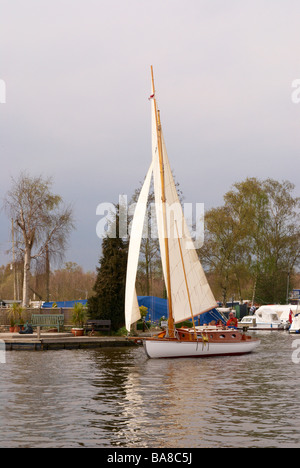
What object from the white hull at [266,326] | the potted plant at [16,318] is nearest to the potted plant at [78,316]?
the potted plant at [16,318]

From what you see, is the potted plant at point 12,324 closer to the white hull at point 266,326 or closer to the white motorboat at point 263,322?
the white motorboat at point 263,322

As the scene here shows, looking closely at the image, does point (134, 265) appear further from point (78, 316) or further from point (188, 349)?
point (78, 316)

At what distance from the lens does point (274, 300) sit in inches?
3910

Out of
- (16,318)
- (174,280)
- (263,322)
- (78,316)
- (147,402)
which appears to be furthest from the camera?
(263,322)

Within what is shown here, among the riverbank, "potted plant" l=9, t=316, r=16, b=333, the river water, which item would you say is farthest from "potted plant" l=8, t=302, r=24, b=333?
the river water

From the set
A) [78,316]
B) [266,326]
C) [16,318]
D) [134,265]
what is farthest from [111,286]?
[266,326]

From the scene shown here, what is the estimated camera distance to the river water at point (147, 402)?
18.0 metres

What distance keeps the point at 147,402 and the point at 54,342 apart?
2075 centimetres

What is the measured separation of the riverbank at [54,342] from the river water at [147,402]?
479 centimetres

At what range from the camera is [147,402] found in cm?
2375

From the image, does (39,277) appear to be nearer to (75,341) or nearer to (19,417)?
(75,341)

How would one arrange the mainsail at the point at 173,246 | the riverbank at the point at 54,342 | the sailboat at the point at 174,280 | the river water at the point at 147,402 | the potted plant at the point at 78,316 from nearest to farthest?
the river water at the point at 147,402, the sailboat at the point at 174,280, the mainsail at the point at 173,246, the riverbank at the point at 54,342, the potted plant at the point at 78,316

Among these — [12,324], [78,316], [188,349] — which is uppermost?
[78,316]
